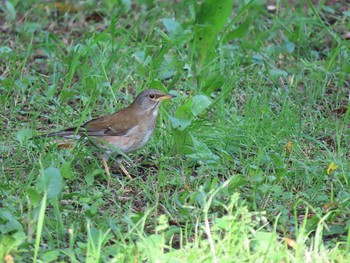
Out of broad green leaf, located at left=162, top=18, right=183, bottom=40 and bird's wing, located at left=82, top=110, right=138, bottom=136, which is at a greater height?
Answer: broad green leaf, located at left=162, top=18, right=183, bottom=40

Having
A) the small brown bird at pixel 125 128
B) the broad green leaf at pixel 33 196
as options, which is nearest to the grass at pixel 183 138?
the broad green leaf at pixel 33 196

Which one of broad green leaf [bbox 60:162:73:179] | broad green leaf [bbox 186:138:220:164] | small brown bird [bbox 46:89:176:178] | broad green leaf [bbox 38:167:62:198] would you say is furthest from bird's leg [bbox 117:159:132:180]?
broad green leaf [bbox 38:167:62:198]

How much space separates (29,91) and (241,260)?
397 cm

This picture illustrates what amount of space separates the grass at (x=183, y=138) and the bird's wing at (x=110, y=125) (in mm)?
143

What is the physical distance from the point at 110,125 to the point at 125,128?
0.13m

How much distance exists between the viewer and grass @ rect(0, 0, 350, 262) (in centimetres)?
544

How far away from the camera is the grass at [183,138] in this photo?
544cm

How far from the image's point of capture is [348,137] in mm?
7473

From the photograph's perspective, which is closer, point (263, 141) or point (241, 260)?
point (241, 260)

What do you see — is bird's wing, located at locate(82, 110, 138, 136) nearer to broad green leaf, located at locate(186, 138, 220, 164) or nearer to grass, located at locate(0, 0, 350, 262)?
grass, located at locate(0, 0, 350, 262)

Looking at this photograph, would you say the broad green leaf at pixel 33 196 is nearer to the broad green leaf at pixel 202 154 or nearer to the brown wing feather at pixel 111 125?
the brown wing feather at pixel 111 125

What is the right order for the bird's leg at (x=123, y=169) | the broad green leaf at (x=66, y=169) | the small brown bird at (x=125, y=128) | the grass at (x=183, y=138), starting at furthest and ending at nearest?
the small brown bird at (x=125, y=128) < the bird's leg at (x=123, y=169) < the broad green leaf at (x=66, y=169) < the grass at (x=183, y=138)

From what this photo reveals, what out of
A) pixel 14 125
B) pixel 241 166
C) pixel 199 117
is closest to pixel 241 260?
pixel 241 166

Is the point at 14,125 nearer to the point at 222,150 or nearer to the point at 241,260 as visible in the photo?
the point at 222,150
